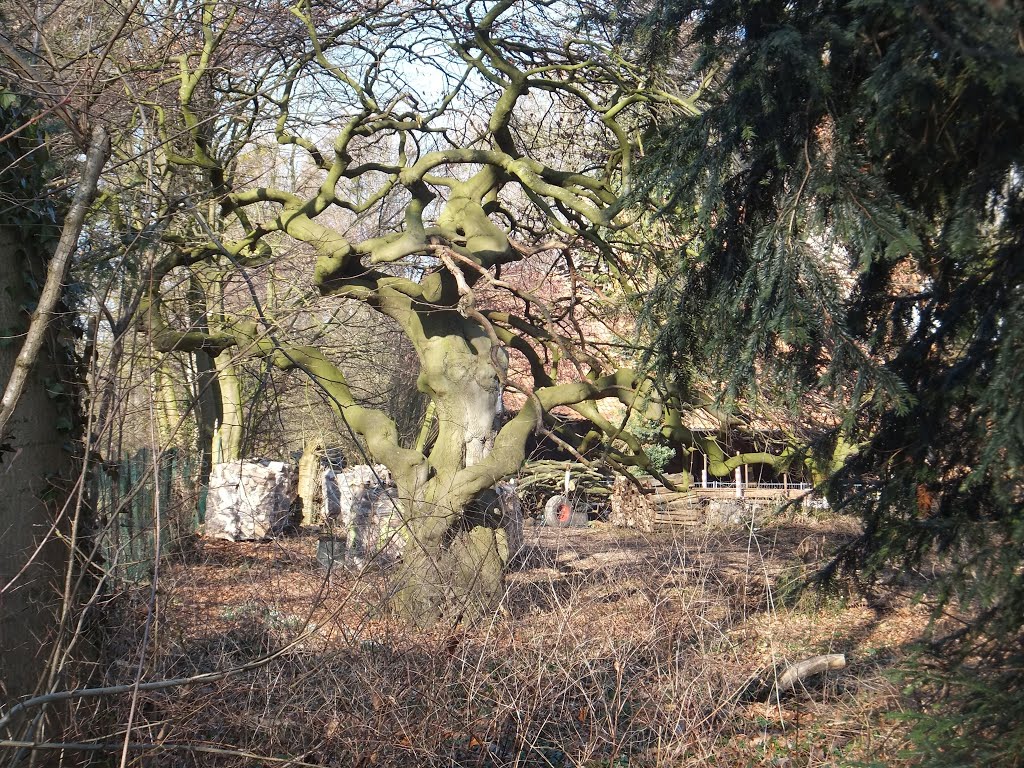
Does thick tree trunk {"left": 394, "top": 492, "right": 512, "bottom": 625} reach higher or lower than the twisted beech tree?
lower

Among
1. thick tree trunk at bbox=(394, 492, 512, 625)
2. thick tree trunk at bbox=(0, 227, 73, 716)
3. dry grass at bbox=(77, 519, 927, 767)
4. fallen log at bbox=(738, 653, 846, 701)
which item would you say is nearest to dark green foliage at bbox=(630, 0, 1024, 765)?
dry grass at bbox=(77, 519, 927, 767)

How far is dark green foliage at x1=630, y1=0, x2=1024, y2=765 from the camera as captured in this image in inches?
125

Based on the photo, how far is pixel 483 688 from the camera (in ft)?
15.8

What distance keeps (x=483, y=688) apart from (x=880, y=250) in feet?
9.82

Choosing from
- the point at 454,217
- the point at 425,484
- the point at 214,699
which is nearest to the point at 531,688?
the point at 214,699

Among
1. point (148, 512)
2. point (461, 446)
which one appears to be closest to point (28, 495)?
point (148, 512)

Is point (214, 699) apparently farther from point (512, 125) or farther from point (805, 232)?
point (512, 125)

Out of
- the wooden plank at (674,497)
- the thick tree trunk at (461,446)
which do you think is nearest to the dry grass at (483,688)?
the thick tree trunk at (461,446)

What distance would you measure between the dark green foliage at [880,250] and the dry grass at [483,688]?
970mm

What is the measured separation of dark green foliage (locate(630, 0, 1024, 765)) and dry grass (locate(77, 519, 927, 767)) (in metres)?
0.97

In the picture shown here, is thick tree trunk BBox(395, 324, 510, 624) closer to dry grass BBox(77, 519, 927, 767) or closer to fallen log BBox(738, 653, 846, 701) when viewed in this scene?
dry grass BBox(77, 519, 927, 767)

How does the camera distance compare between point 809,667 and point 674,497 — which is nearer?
point 809,667

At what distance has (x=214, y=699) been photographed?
455 cm

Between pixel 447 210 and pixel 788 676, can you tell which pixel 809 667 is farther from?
pixel 447 210
